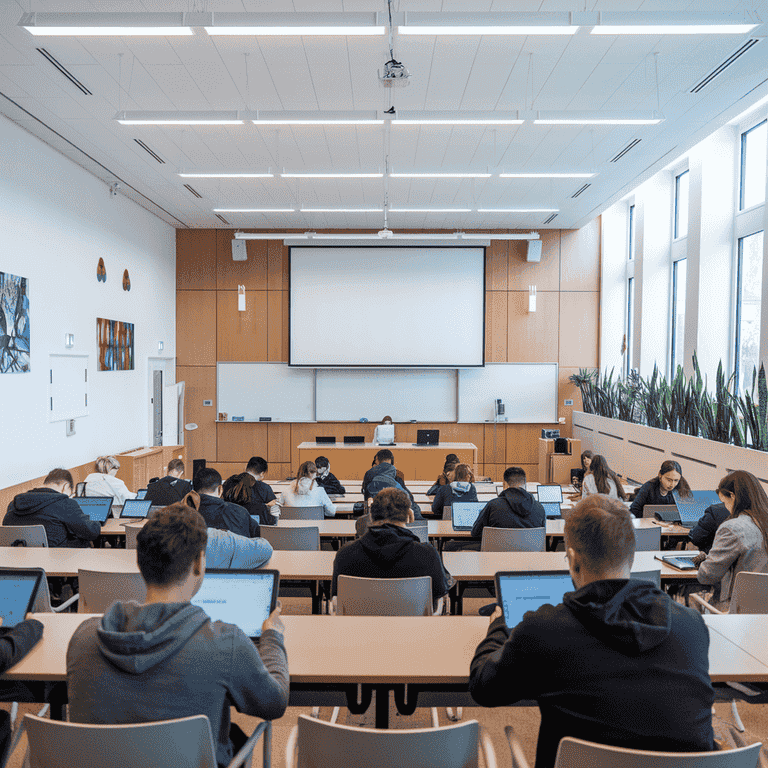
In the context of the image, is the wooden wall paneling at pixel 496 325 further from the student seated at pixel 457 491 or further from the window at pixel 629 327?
the student seated at pixel 457 491

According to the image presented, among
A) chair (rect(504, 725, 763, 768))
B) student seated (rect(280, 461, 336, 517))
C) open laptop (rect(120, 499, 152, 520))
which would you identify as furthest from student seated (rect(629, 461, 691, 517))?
chair (rect(504, 725, 763, 768))

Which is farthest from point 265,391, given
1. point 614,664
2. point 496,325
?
point 614,664

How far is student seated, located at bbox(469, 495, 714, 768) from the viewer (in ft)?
4.65

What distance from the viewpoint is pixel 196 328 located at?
1143 cm

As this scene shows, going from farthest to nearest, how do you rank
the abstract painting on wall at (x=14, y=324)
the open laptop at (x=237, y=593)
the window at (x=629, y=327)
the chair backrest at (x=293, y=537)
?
the window at (x=629, y=327)
the abstract painting on wall at (x=14, y=324)
the chair backrest at (x=293, y=537)
the open laptop at (x=237, y=593)

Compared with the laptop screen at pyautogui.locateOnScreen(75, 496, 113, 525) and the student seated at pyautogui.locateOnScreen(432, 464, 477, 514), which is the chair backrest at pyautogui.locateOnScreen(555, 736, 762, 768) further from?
the laptop screen at pyautogui.locateOnScreen(75, 496, 113, 525)

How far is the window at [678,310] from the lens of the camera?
9.22 m

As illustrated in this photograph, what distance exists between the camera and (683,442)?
6957 mm

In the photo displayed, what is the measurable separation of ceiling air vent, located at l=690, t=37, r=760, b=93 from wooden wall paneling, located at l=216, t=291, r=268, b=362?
25.1 feet

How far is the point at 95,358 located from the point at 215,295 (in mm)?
3604

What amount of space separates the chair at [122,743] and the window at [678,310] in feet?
29.7

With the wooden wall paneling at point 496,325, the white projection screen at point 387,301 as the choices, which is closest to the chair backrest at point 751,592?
the white projection screen at point 387,301

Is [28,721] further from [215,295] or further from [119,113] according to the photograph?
[215,295]

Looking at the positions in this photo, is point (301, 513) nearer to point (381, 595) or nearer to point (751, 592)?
point (381, 595)
